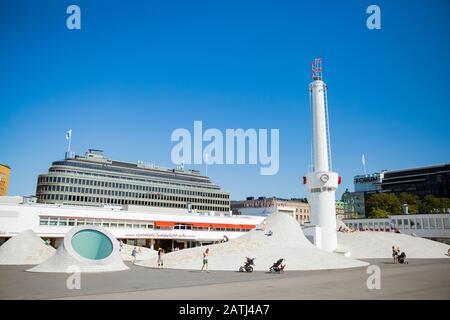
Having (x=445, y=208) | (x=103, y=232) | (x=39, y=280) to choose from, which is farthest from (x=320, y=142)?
(x=445, y=208)

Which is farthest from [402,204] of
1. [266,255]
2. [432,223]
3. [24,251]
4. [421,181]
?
[24,251]

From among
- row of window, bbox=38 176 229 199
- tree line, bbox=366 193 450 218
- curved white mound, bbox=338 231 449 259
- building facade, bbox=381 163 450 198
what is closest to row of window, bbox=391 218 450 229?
curved white mound, bbox=338 231 449 259

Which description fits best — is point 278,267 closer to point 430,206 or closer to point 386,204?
point 430,206

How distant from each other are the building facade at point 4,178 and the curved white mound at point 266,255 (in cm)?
12231

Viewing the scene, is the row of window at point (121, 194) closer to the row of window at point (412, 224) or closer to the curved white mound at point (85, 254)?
the row of window at point (412, 224)

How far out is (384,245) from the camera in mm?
63281

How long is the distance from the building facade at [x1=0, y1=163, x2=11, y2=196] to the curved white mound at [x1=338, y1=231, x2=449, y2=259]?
408 feet

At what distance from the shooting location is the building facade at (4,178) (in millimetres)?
137775

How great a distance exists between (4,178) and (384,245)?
135259 millimetres

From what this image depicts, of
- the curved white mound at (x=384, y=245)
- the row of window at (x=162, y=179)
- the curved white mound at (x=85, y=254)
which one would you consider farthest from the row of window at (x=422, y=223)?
the curved white mound at (x=85, y=254)

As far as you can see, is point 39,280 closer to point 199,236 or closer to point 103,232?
point 103,232

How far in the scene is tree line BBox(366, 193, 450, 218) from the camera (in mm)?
122562

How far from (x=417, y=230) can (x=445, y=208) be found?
129 feet
